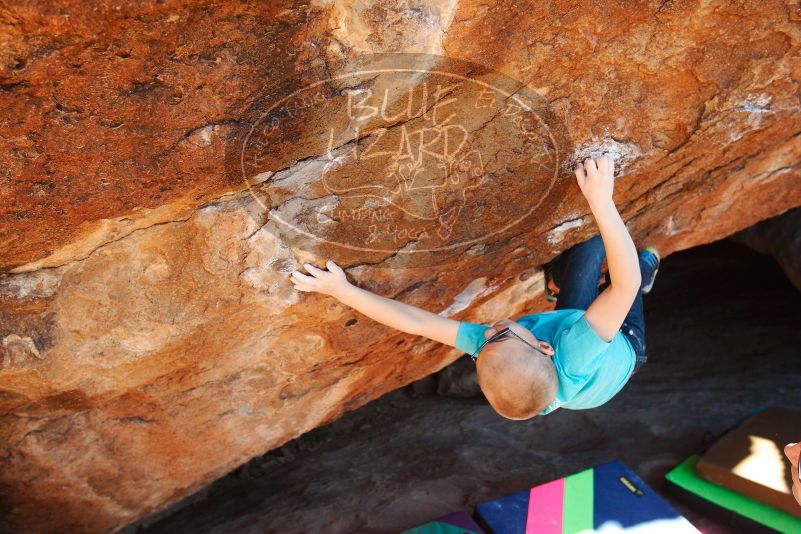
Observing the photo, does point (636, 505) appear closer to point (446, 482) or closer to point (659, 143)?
point (446, 482)

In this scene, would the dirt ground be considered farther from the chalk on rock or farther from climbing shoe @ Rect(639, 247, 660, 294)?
climbing shoe @ Rect(639, 247, 660, 294)

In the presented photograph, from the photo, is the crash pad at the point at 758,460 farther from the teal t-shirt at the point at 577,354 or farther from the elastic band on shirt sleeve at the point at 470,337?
the elastic band on shirt sleeve at the point at 470,337

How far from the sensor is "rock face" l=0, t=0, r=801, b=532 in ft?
4.66

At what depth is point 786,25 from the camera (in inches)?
68.5

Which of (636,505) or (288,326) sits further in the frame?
(636,505)

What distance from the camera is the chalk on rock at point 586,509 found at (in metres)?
2.37

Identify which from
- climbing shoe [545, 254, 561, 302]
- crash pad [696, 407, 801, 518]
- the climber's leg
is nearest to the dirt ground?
crash pad [696, 407, 801, 518]

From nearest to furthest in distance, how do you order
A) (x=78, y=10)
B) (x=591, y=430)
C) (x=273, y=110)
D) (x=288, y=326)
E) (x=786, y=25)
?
(x=78, y=10) < (x=273, y=110) < (x=786, y=25) < (x=288, y=326) < (x=591, y=430)

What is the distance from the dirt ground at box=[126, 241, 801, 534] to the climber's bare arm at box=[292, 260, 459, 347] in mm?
1181

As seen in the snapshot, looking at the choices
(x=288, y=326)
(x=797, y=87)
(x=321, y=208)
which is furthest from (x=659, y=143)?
(x=288, y=326)

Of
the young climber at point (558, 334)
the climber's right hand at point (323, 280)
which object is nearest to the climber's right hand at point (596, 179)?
the young climber at point (558, 334)

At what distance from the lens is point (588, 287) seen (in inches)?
88.9

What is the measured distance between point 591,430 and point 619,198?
5.07ft

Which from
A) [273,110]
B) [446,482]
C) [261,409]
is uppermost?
[273,110]
